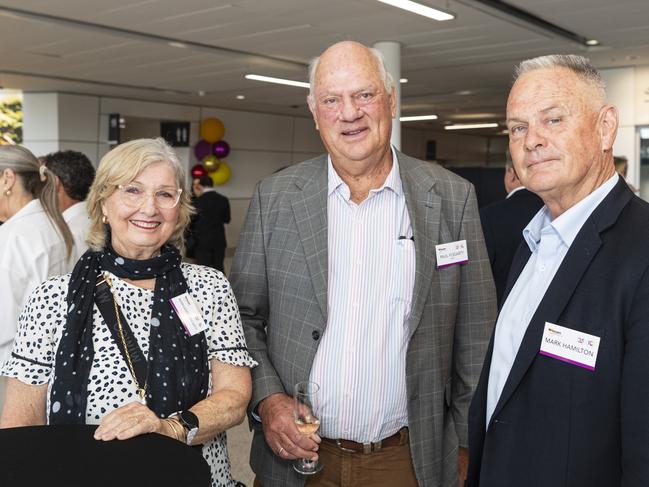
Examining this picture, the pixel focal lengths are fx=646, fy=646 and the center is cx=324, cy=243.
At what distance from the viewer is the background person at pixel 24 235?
2.77 m

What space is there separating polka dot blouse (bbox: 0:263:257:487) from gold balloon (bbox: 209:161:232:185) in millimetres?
13049

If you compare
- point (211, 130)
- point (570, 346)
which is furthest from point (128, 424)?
point (211, 130)

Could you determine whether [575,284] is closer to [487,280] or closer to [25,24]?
[487,280]

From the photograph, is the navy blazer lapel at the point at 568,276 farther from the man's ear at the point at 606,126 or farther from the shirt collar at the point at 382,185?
the shirt collar at the point at 382,185

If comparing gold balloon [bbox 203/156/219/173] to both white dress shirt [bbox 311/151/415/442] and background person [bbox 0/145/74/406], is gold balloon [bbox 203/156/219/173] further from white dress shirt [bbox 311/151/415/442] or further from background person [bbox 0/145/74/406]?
white dress shirt [bbox 311/151/415/442]

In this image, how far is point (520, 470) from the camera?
139cm

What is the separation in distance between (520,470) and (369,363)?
58cm

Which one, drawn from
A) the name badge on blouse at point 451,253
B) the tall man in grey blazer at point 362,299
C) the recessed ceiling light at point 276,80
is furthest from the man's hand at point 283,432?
the recessed ceiling light at point 276,80

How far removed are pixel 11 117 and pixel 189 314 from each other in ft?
46.0

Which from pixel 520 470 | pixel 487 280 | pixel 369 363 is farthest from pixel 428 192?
pixel 520 470

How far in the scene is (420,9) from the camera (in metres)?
6.16

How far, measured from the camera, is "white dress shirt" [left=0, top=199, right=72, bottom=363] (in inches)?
108

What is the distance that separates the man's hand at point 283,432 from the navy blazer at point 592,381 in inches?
21.2

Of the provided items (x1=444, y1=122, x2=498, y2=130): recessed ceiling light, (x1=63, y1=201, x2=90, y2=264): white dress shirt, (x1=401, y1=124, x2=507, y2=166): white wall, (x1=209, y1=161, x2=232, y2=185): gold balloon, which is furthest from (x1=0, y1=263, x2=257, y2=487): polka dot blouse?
(x1=401, y1=124, x2=507, y2=166): white wall
